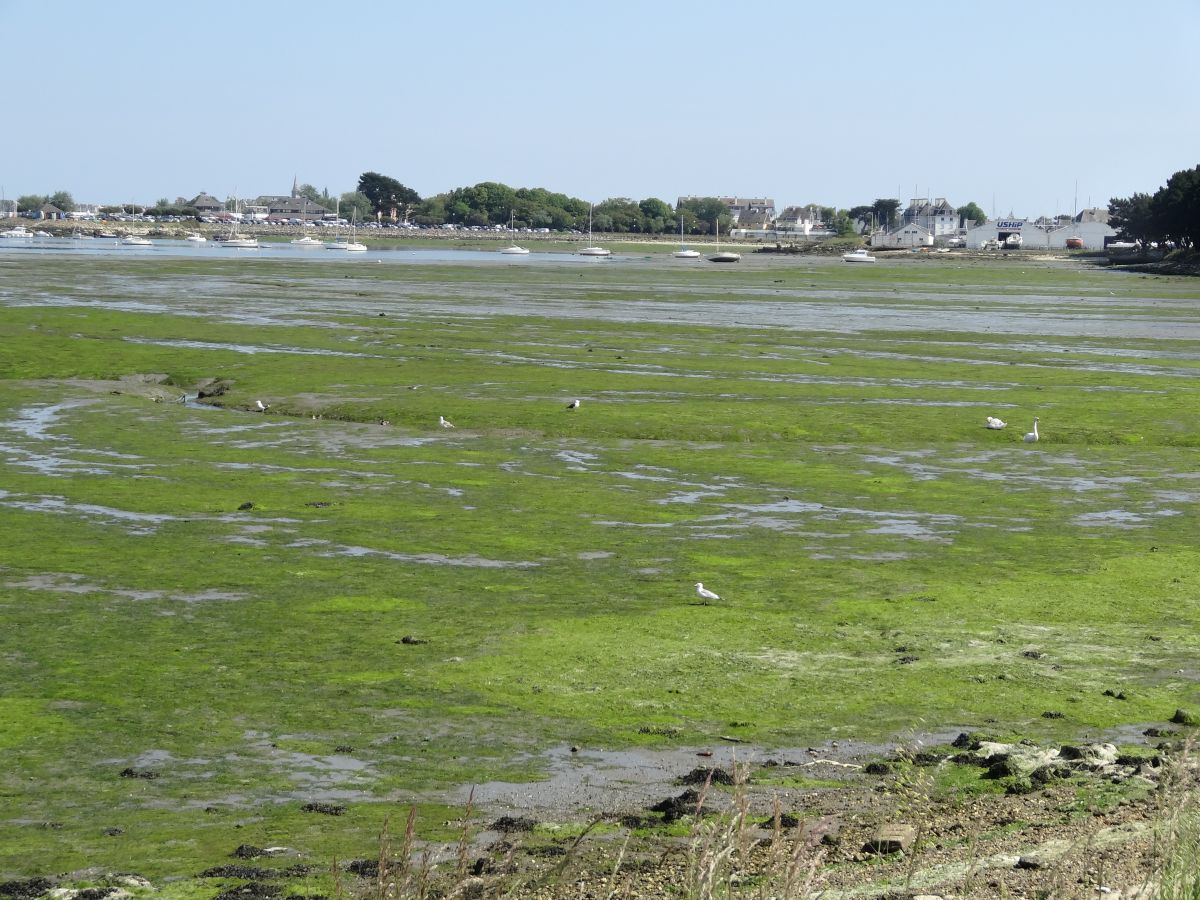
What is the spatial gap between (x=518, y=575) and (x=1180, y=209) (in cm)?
14304

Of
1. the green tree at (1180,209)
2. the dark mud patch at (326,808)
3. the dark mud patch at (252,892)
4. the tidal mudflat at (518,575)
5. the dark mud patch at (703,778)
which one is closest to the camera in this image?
the dark mud patch at (252,892)

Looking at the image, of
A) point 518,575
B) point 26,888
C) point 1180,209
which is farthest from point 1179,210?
point 26,888

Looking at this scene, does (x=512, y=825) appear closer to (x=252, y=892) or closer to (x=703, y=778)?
(x=703, y=778)

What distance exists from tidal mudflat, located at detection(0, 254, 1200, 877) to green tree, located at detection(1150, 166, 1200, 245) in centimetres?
10593

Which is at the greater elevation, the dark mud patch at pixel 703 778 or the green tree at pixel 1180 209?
the green tree at pixel 1180 209

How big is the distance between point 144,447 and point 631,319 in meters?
41.3

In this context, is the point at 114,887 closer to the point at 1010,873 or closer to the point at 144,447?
the point at 1010,873

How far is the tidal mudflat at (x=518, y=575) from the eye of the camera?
13109 mm

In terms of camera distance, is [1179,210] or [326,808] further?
[1179,210]

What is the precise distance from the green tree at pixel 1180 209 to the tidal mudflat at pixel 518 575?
106 m

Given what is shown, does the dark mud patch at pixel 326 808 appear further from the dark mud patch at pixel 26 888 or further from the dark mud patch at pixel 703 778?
the dark mud patch at pixel 703 778

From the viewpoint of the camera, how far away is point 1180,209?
147m

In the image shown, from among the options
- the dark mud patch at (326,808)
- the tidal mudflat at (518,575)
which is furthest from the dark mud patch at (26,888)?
the dark mud patch at (326,808)

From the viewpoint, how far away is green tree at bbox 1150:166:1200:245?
472ft
